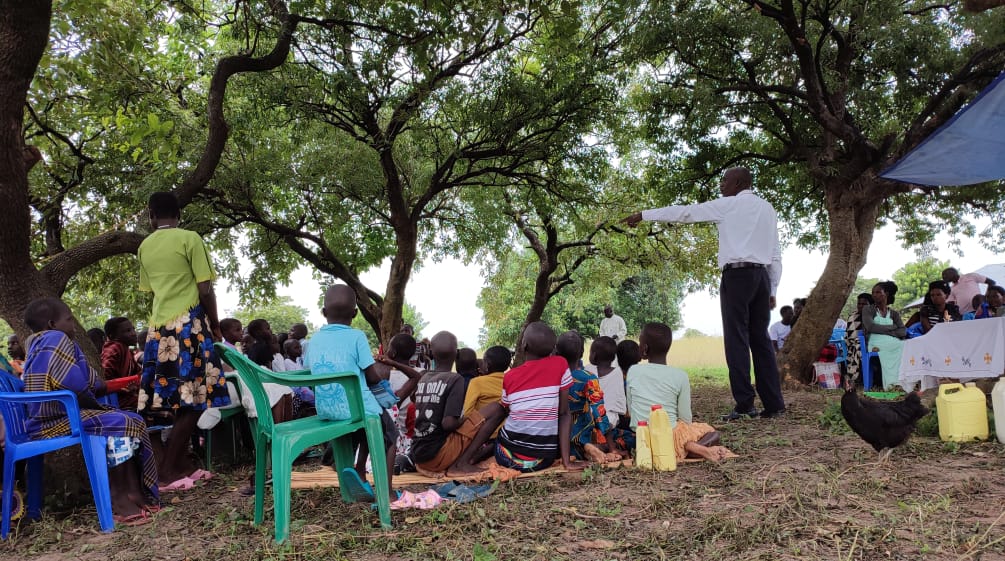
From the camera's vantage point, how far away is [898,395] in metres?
6.87

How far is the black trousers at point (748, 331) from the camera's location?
5.51 meters

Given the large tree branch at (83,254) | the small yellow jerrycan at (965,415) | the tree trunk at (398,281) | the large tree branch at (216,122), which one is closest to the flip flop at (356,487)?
the large tree branch at (83,254)

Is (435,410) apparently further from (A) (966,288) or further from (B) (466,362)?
(A) (966,288)

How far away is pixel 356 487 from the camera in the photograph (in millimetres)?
3555

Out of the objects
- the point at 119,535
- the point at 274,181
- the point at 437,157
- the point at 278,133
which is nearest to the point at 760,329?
the point at 119,535

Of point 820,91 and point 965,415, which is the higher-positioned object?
point 820,91

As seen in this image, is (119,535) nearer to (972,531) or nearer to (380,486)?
A: (380,486)

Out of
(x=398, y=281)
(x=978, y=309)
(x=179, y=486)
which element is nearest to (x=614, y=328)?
(x=398, y=281)

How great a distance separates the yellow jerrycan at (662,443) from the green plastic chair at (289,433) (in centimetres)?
174

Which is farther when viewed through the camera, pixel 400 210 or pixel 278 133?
pixel 278 133

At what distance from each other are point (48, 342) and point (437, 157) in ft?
28.1

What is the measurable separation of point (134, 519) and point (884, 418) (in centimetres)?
433

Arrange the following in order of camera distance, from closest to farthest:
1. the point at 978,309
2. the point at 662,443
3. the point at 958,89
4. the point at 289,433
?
the point at 289,433 < the point at 662,443 < the point at 978,309 < the point at 958,89

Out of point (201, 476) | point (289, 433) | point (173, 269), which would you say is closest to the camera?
point (289, 433)
